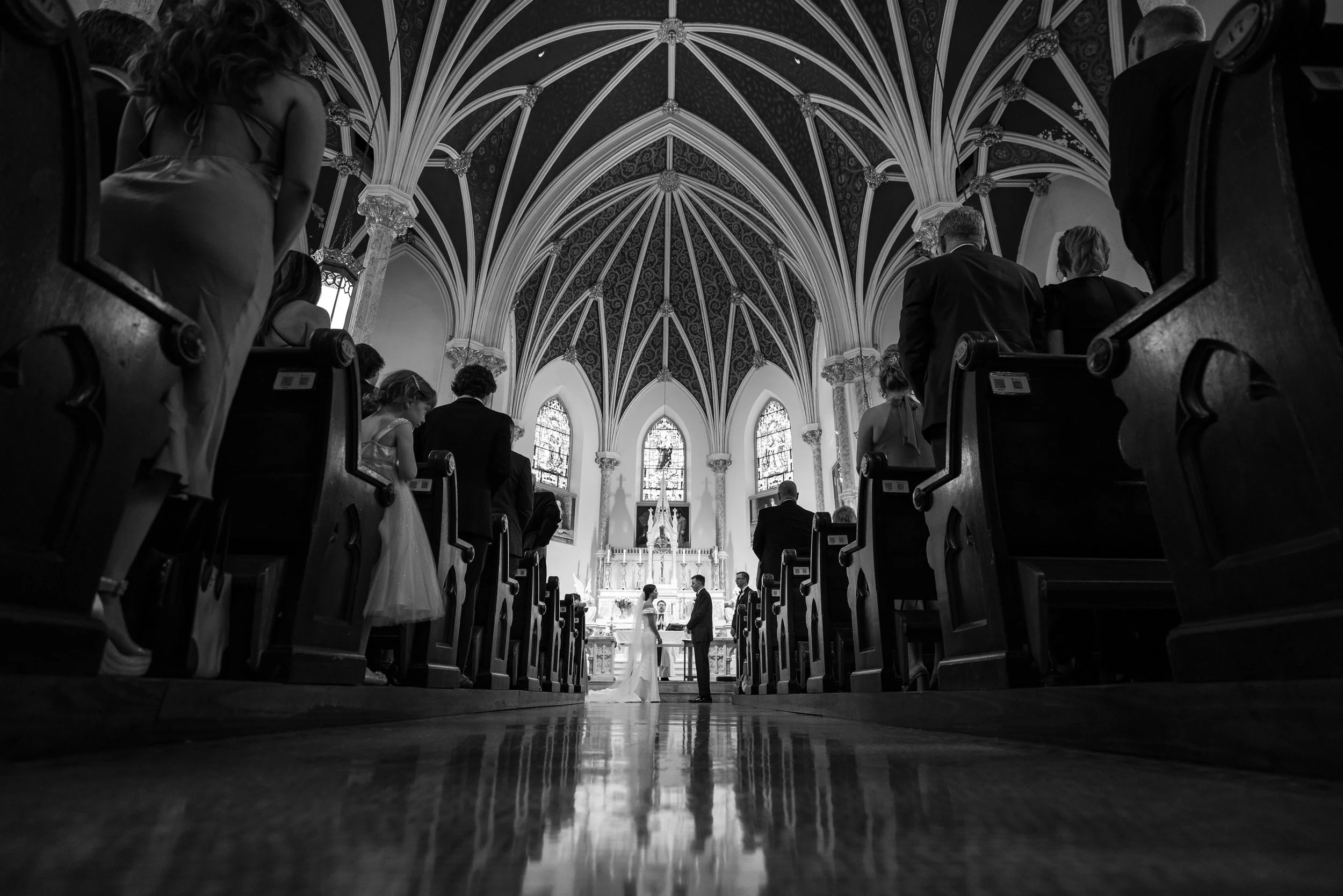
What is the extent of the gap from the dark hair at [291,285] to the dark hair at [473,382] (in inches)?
46.7

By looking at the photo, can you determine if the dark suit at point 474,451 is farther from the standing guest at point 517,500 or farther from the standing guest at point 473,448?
the standing guest at point 517,500

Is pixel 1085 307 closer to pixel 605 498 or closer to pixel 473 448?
pixel 473 448

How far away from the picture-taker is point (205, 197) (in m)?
1.52

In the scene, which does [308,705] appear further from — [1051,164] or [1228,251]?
[1051,164]

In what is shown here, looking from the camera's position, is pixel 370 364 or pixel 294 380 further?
pixel 370 364

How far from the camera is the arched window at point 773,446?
19.0 m

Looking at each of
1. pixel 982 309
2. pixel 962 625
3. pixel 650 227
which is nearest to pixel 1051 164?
pixel 650 227

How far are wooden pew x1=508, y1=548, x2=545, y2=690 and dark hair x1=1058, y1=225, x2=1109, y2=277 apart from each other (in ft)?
11.3

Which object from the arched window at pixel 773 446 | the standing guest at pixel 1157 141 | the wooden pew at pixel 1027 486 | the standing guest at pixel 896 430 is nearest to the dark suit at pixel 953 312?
the wooden pew at pixel 1027 486

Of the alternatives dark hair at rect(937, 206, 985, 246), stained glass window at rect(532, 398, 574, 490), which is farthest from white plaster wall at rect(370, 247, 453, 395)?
dark hair at rect(937, 206, 985, 246)

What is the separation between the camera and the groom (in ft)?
23.8

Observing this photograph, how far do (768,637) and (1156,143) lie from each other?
15.2 ft

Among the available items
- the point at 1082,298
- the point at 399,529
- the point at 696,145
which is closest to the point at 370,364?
the point at 399,529

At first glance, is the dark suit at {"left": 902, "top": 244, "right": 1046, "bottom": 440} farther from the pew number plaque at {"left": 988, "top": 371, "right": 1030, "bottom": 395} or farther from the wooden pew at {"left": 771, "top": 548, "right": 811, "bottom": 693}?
the wooden pew at {"left": 771, "top": 548, "right": 811, "bottom": 693}
